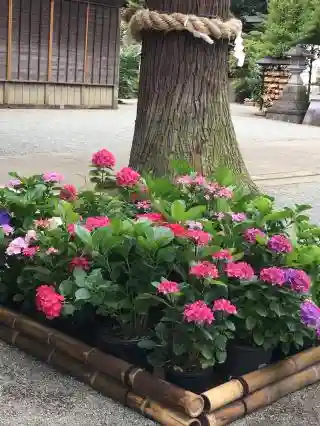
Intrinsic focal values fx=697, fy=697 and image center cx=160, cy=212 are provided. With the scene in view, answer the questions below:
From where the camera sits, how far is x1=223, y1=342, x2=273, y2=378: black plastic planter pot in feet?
8.83

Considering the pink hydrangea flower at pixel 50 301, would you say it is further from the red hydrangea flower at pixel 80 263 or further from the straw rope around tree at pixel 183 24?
the straw rope around tree at pixel 183 24

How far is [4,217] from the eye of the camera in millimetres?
3240

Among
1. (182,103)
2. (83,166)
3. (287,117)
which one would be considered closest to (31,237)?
(182,103)

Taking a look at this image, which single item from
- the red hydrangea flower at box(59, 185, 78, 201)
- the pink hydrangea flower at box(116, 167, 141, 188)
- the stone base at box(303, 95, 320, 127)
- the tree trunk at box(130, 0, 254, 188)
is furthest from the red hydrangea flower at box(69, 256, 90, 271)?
the stone base at box(303, 95, 320, 127)

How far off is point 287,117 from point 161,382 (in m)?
16.7

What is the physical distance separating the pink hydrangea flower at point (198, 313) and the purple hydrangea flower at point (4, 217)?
1169mm

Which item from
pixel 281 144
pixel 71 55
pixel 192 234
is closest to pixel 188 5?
pixel 192 234

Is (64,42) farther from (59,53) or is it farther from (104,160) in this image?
(104,160)

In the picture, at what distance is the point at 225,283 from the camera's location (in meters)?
2.64

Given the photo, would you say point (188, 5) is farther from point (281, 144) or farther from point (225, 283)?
point (281, 144)

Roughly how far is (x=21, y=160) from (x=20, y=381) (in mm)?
6210

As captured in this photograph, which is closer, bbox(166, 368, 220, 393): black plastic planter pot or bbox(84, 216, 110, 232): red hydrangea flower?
bbox(166, 368, 220, 393): black plastic planter pot

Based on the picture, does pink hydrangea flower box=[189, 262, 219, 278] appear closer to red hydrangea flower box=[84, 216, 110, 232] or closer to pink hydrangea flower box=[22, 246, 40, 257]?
red hydrangea flower box=[84, 216, 110, 232]

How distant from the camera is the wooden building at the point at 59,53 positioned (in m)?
16.6
